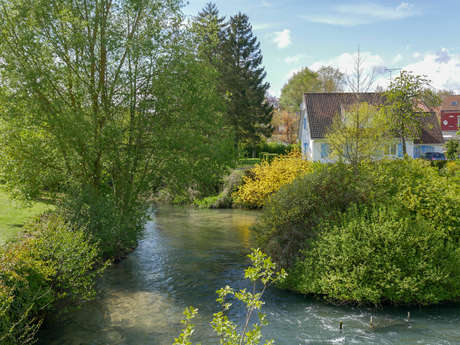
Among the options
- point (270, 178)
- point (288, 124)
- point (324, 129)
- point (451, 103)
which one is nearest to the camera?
point (270, 178)

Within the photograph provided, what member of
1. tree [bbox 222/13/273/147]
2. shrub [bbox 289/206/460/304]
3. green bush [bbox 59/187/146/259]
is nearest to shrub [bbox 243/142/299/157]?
tree [bbox 222/13/273/147]

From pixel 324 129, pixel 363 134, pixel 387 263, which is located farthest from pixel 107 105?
pixel 324 129

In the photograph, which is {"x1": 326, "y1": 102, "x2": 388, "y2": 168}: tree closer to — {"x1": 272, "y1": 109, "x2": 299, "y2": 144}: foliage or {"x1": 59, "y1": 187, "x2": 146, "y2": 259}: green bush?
{"x1": 59, "y1": 187, "x2": 146, "y2": 259}: green bush

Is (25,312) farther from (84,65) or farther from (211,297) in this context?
(84,65)

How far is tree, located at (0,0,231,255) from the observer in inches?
500

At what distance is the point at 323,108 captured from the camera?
37.4 metres

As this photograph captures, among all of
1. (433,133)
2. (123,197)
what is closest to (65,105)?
(123,197)

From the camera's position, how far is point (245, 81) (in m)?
45.1

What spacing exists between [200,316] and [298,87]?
64003 millimetres

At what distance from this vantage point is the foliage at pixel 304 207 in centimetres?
1123

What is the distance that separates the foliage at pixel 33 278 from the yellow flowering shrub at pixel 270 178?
13592 millimetres

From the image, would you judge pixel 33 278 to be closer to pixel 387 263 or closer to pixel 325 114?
pixel 387 263

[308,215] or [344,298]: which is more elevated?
[308,215]

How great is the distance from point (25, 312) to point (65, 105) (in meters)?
8.44
